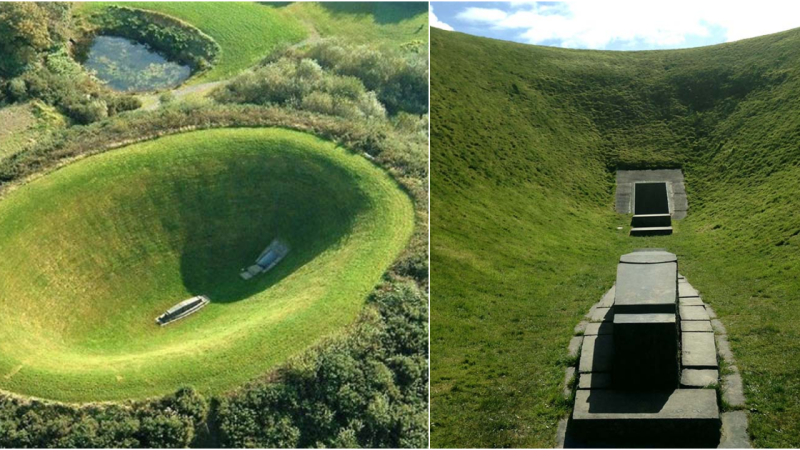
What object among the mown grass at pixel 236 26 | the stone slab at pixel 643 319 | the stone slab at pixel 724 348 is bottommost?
the stone slab at pixel 724 348

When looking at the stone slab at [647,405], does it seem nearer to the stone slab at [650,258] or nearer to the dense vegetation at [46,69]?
the stone slab at [650,258]

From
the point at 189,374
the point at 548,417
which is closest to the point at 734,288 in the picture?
the point at 548,417

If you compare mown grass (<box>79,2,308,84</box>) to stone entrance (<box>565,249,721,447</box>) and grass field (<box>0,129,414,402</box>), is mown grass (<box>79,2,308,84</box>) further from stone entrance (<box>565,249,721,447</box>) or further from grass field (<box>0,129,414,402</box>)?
stone entrance (<box>565,249,721,447</box>)

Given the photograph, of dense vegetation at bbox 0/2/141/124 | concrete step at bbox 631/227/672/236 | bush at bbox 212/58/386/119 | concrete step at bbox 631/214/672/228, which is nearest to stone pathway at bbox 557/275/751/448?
concrete step at bbox 631/227/672/236

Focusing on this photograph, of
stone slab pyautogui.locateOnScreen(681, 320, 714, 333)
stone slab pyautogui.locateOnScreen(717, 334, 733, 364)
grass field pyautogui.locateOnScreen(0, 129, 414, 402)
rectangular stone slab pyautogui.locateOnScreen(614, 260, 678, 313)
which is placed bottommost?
grass field pyautogui.locateOnScreen(0, 129, 414, 402)

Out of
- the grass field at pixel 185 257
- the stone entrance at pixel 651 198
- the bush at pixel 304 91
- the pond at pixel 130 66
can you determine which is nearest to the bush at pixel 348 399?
the grass field at pixel 185 257

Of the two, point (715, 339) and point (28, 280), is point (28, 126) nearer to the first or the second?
point (28, 280)

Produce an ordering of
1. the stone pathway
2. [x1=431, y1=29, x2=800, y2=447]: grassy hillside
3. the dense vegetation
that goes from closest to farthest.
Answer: the stone pathway < [x1=431, y1=29, x2=800, y2=447]: grassy hillside < the dense vegetation
